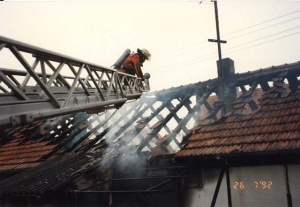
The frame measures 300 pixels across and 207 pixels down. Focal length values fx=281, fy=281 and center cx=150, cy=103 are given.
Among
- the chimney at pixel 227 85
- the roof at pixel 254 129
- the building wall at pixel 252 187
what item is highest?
the chimney at pixel 227 85

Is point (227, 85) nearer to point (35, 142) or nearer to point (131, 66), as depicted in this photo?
point (131, 66)

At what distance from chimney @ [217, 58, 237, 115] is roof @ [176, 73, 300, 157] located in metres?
0.63

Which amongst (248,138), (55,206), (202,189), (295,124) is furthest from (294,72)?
A: (55,206)

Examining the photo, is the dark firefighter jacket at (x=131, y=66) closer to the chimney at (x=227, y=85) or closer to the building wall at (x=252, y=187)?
the chimney at (x=227, y=85)

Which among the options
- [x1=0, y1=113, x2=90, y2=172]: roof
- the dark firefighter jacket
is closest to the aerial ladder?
the dark firefighter jacket

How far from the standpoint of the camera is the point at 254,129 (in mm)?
7039

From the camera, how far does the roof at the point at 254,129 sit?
6273 mm

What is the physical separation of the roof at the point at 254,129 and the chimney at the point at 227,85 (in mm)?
631

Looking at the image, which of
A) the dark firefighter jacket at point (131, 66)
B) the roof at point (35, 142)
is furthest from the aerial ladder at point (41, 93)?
the roof at point (35, 142)

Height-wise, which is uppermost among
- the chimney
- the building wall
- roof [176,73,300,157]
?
the chimney

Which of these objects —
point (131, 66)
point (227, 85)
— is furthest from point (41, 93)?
point (227, 85)

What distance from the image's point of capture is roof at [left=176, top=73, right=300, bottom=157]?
6273 millimetres

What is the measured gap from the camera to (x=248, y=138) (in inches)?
266

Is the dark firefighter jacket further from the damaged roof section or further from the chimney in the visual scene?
the chimney
